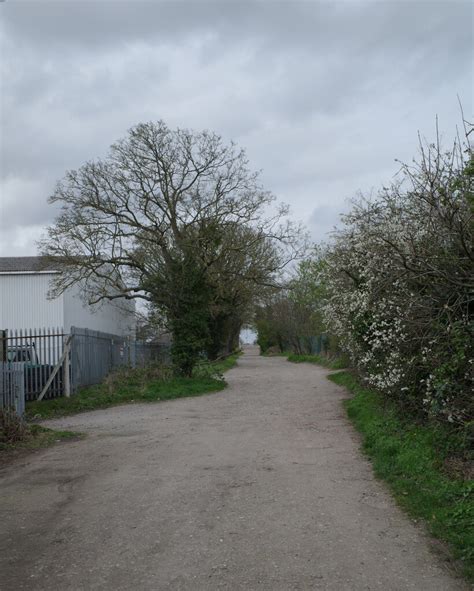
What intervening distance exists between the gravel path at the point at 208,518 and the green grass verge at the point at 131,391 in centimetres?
453

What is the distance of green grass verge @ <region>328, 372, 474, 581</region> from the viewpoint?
598 cm

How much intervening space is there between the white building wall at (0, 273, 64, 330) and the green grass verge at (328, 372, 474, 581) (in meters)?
28.7

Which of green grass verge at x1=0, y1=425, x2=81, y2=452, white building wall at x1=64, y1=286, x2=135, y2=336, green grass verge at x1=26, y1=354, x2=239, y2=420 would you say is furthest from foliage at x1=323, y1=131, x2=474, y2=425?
white building wall at x1=64, y1=286, x2=135, y2=336

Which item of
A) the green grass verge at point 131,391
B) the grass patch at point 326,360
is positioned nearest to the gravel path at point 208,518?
the green grass verge at point 131,391

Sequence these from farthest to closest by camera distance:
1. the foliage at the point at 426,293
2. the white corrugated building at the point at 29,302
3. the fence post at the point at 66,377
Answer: the white corrugated building at the point at 29,302 → the fence post at the point at 66,377 → the foliage at the point at 426,293

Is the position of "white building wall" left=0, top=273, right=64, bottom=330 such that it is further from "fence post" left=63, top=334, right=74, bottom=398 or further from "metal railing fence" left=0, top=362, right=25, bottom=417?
"metal railing fence" left=0, top=362, right=25, bottom=417

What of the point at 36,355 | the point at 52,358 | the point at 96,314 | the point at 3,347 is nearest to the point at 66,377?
the point at 52,358

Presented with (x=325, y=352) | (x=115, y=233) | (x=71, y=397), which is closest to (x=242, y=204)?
(x=115, y=233)

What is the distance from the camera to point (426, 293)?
9.35 metres

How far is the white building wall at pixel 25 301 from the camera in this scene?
37625 mm

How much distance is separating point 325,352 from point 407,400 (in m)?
28.8

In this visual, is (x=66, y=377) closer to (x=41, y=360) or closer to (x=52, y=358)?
(x=52, y=358)

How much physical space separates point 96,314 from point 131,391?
24936 millimetres

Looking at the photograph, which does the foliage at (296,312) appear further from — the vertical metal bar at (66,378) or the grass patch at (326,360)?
the vertical metal bar at (66,378)
